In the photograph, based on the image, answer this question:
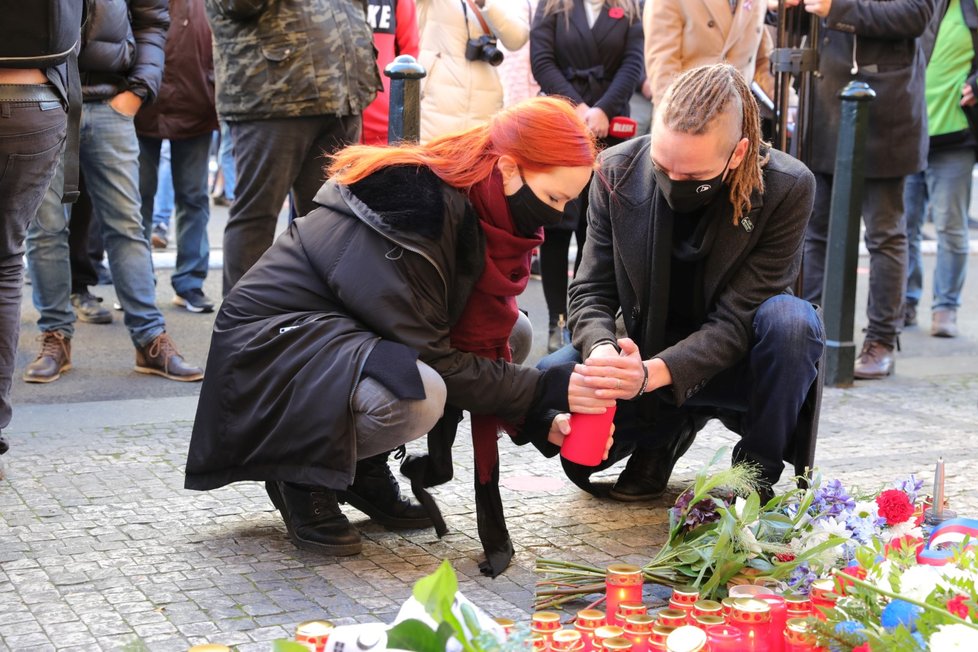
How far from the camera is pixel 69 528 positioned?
3.33m

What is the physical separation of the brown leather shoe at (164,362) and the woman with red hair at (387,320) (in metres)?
2.01

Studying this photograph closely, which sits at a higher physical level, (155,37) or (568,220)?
(155,37)

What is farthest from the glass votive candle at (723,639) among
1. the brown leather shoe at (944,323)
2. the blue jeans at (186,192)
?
the brown leather shoe at (944,323)

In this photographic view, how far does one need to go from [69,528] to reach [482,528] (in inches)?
42.1

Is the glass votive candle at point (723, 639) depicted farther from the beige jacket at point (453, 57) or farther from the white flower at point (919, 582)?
the beige jacket at point (453, 57)

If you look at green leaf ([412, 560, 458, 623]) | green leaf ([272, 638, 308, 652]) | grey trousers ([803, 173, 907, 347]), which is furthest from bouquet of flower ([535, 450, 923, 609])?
grey trousers ([803, 173, 907, 347])

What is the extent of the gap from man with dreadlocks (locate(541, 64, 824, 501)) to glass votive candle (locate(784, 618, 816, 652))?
89cm

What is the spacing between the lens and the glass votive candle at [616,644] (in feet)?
7.16

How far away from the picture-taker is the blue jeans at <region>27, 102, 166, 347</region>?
5.08 m

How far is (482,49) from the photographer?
6.21m

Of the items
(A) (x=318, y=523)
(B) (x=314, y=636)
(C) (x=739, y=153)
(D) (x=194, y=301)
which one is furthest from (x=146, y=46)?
(B) (x=314, y=636)

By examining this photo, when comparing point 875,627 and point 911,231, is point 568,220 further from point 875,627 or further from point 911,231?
point 875,627

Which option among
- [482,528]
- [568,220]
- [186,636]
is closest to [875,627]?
[482,528]

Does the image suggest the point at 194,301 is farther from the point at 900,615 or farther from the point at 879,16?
the point at 900,615
